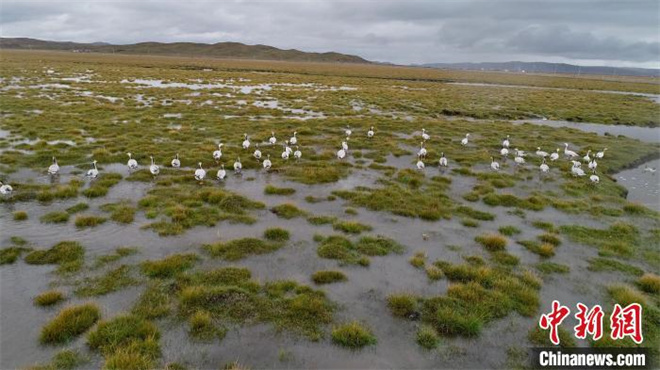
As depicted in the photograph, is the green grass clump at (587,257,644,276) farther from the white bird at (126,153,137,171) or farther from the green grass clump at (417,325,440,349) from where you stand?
the white bird at (126,153,137,171)

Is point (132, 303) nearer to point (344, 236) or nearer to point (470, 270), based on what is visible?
point (344, 236)

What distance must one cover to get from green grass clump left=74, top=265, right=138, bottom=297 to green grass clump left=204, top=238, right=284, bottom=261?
2.49m

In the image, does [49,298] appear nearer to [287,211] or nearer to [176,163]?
[287,211]

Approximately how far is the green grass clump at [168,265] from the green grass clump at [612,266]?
12.7 metres

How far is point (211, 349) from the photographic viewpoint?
327 inches

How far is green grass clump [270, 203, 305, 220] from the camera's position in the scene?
15.7 meters

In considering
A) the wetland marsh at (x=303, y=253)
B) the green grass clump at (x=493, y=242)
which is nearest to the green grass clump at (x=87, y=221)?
the wetland marsh at (x=303, y=253)

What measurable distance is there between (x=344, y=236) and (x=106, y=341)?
794cm

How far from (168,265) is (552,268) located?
468 inches

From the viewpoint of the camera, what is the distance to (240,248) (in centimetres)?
1277

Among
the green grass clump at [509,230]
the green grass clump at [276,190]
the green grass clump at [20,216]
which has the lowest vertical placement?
the green grass clump at [509,230]

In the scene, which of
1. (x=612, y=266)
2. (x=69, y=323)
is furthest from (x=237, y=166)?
(x=612, y=266)

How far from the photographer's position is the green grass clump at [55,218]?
45.7 feet

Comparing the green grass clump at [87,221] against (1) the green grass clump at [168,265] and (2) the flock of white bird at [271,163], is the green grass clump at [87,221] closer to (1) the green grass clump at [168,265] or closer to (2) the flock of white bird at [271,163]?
(1) the green grass clump at [168,265]
